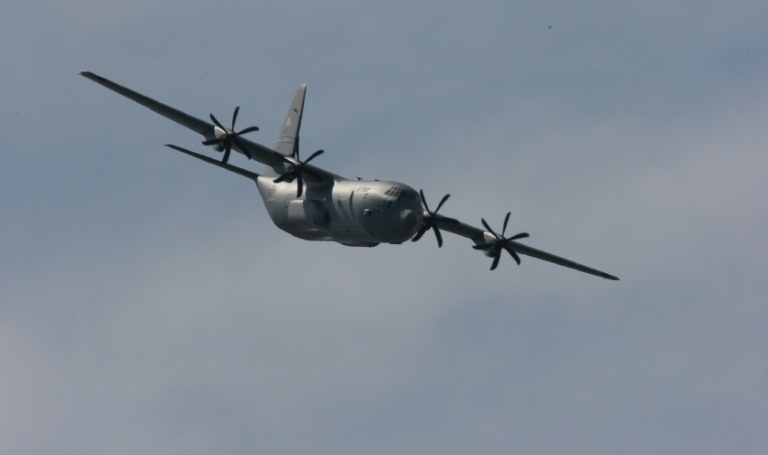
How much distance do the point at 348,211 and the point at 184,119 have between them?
29.5 feet

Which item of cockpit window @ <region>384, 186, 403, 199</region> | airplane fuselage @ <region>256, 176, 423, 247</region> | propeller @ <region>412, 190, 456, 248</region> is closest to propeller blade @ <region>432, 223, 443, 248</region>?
propeller @ <region>412, 190, 456, 248</region>

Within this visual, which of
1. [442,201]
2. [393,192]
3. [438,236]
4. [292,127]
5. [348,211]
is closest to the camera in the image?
[393,192]

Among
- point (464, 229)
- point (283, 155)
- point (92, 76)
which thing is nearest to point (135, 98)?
point (92, 76)

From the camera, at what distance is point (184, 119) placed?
214ft

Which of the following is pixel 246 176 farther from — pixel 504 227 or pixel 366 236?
pixel 504 227

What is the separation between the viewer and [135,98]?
208 feet

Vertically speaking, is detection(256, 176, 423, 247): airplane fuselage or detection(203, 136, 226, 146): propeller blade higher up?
detection(203, 136, 226, 146): propeller blade

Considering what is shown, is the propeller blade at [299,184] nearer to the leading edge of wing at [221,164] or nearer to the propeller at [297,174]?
the propeller at [297,174]

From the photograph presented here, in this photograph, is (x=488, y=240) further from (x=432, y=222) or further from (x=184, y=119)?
(x=184, y=119)

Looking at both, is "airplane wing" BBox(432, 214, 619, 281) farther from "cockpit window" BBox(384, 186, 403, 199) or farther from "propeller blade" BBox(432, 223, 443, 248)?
"cockpit window" BBox(384, 186, 403, 199)

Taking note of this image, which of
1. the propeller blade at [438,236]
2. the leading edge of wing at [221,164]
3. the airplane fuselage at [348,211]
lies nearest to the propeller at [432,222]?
the propeller blade at [438,236]

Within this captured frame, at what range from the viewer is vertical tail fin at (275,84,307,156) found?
7138 centimetres

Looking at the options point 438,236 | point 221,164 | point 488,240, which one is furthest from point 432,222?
point 221,164

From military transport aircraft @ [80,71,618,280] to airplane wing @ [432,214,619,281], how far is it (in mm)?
135
